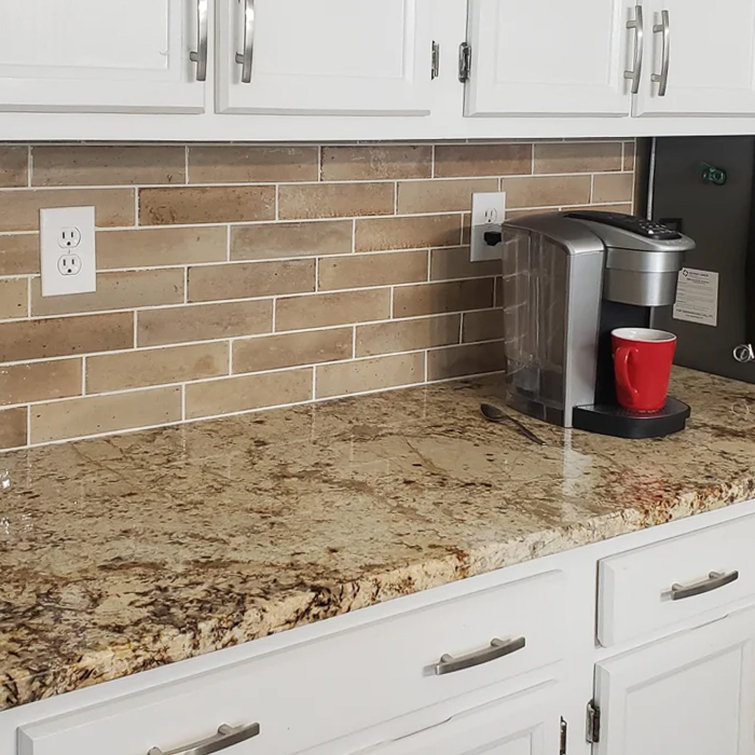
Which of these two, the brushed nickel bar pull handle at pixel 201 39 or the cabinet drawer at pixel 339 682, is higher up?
the brushed nickel bar pull handle at pixel 201 39

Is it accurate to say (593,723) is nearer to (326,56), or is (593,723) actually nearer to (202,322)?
(202,322)

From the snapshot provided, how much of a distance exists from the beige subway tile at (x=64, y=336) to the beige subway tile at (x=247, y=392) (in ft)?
0.51

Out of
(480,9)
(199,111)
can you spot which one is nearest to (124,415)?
(199,111)

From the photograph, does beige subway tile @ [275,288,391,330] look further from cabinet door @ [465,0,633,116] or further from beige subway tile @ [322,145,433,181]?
cabinet door @ [465,0,633,116]

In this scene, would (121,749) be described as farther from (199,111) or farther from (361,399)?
(361,399)

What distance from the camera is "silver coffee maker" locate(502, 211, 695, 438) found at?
193 cm

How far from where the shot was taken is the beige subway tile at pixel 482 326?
2.29 m

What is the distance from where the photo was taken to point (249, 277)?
1.99 meters

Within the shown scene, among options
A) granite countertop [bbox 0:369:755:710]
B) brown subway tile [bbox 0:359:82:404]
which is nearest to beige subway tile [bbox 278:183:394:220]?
granite countertop [bbox 0:369:755:710]

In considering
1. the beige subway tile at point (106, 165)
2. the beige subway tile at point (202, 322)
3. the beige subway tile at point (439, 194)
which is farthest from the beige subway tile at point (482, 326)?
the beige subway tile at point (106, 165)

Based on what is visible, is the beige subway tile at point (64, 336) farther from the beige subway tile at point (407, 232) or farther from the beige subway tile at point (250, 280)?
the beige subway tile at point (407, 232)

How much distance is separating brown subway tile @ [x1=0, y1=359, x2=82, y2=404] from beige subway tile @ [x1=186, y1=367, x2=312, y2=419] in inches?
7.9

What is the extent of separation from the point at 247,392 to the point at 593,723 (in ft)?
2.56

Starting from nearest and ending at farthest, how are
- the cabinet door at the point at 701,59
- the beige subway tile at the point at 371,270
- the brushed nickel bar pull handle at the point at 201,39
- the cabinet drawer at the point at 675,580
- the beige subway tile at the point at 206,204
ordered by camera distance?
the brushed nickel bar pull handle at the point at 201,39, the cabinet drawer at the point at 675,580, the beige subway tile at the point at 206,204, the cabinet door at the point at 701,59, the beige subway tile at the point at 371,270
